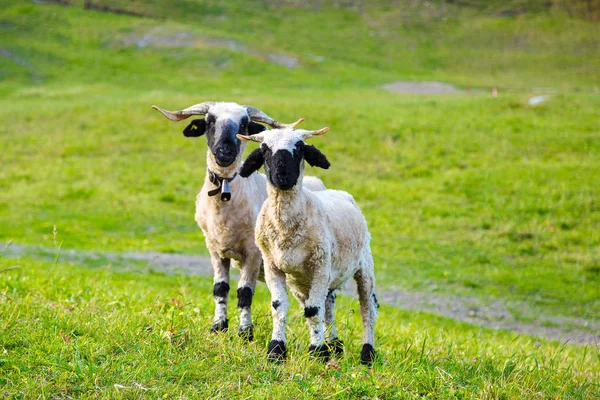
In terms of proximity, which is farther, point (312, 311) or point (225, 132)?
point (225, 132)

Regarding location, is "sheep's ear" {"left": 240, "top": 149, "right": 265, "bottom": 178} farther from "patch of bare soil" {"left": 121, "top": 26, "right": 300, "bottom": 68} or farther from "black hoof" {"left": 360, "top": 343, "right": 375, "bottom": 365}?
"patch of bare soil" {"left": 121, "top": 26, "right": 300, "bottom": 68}

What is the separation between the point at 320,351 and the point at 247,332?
120 centimetres

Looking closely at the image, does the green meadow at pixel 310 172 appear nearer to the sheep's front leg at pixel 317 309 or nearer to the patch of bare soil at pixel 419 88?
the sheep's front leg at pixel 317 309

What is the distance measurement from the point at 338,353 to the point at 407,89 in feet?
154

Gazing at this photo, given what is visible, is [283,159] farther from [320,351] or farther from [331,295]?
[331,295]

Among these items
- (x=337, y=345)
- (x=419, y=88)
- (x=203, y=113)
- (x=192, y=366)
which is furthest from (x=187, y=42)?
(x=192, y=366)

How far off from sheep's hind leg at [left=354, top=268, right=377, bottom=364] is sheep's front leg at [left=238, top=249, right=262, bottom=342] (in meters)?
1.28

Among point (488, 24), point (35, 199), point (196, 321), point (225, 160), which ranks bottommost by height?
point (35, 199)

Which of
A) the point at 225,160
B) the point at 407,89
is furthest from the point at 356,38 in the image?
the point at 225,160

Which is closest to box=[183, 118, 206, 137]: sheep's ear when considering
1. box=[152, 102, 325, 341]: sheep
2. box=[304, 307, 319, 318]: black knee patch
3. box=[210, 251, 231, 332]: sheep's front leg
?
box=[152, 102, 325, 341]: sheep

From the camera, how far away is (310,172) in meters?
28.8

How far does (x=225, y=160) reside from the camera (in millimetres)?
8312

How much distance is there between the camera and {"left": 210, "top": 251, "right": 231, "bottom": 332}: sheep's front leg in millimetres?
8422

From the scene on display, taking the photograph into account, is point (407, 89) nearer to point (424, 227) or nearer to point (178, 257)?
point (424, 227)
